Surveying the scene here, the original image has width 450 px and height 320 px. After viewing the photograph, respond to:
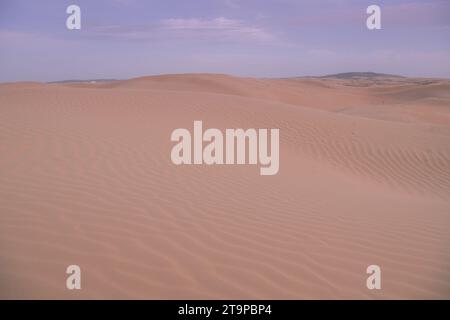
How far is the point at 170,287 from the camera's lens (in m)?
3.23

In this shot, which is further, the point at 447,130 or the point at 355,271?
the point at 447,130

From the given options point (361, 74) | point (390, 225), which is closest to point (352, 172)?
point (390, 225)

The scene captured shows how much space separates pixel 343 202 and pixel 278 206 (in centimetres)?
110

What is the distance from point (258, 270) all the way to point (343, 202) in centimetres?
257

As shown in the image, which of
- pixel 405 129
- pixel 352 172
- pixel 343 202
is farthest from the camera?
pixel 405 129

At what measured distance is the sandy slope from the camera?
3.34 m

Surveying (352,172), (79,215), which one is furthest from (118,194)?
(352,172)

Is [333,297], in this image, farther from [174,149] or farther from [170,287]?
[174,149]

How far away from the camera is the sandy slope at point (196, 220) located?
132 inches

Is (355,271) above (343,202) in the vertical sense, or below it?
below

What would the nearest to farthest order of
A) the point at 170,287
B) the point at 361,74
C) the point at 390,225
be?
1. the point at 170,287
2. the point at 390,225
3. the point at 361,74

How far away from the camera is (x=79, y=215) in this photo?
4.31m

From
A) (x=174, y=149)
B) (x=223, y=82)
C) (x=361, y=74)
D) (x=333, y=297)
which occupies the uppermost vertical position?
(x=361, y=74)

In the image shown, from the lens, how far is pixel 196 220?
14.6 feet
